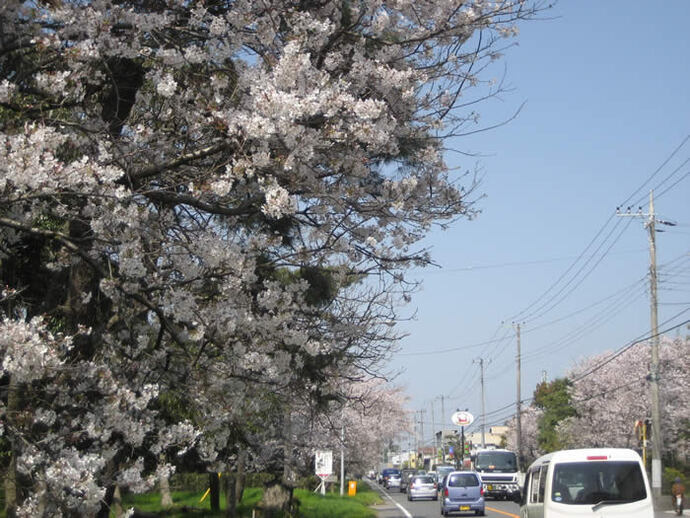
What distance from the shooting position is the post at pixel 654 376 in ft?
111

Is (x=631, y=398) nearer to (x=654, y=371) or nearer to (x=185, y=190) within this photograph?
(x=654, y=371)

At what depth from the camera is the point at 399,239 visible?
9.61 meters

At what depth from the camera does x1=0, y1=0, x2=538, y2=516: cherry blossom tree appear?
7457 mm

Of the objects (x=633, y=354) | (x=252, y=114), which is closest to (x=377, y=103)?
(x=252, y=114)

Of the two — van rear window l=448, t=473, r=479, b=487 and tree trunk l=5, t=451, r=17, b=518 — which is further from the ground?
tree trunk l=5, t=451, r=17, b=518

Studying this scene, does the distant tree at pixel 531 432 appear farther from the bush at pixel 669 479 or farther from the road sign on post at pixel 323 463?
the road sign on post at pixel 323 463

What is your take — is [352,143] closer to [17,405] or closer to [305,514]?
[17,405]

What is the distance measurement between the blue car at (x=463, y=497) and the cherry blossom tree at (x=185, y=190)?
2331 centimetres

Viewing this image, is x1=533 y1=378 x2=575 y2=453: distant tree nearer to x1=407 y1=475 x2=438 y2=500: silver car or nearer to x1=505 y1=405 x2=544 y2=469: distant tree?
x1=505 y1=405 x2=544 y2=469: distant tree

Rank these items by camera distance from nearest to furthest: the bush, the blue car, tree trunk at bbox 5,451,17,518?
tree trunk at bbox 5,451,17,518 → the blue car → the bush

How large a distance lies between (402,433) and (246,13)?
88455mm

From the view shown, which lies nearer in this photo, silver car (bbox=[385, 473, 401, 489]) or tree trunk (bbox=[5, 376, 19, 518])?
tree trunk (bbox=[5, 376, 19, 518])

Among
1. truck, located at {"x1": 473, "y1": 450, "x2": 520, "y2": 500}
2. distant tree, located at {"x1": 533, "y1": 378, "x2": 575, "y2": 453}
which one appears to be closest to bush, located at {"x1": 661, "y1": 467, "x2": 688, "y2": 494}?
truck, located at {"x1": 473, "y1": 450, "x2": 520, "y2": 500}

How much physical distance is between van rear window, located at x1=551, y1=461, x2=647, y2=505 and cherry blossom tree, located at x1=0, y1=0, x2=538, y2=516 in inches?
174
